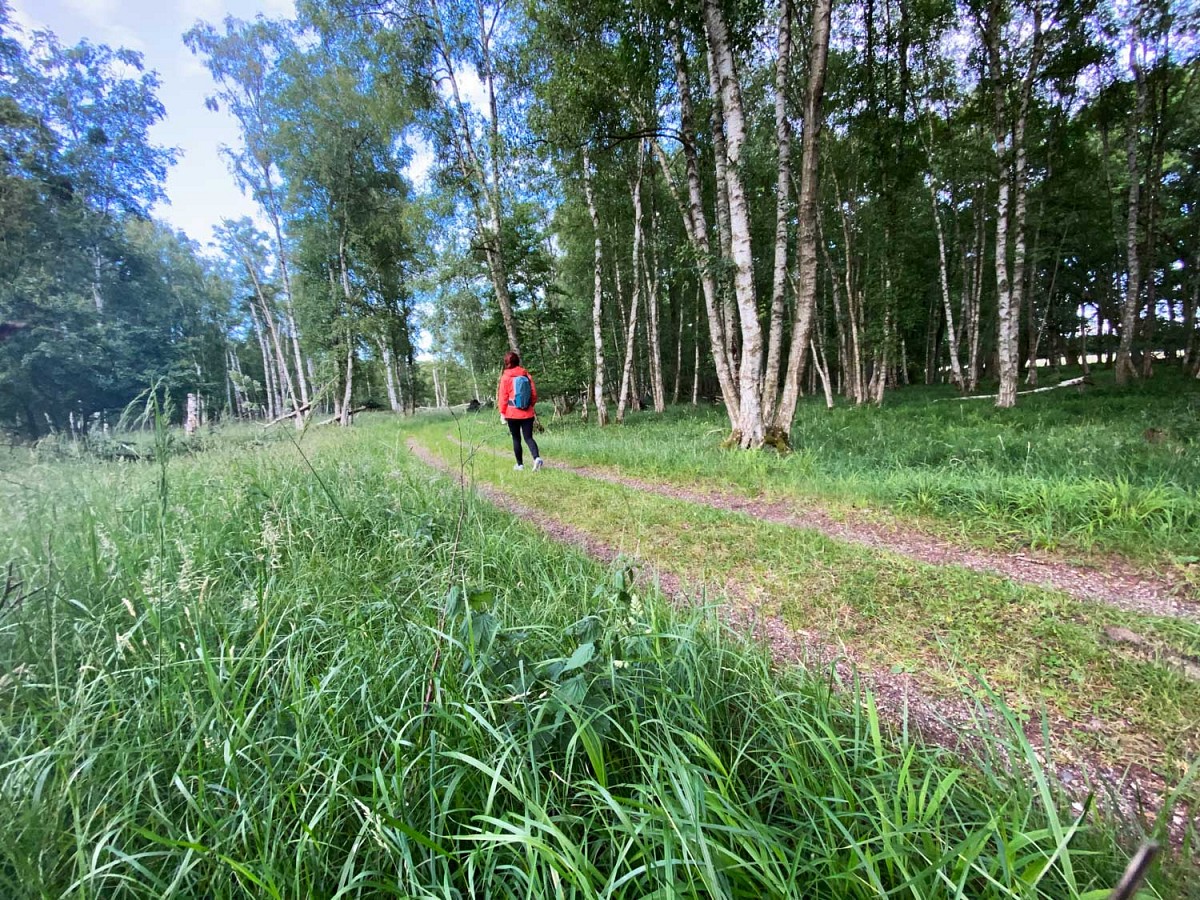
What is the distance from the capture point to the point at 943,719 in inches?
71.1

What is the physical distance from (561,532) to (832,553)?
7.95 feet

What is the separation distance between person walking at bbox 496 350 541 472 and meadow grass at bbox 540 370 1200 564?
4.16 ft

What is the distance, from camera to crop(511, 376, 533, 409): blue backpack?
7.21 m

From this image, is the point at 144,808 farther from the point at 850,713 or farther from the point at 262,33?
the point at 262,33

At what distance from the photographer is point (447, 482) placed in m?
5.26

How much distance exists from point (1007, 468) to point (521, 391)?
643 centimetres

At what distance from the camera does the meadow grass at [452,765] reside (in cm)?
117

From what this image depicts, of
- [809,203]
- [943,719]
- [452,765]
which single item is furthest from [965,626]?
[809,203]

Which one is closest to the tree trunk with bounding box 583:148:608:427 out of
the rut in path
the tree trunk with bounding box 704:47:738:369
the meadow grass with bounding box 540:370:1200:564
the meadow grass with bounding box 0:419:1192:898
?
the meadow grass with bounding box 540:370:1200:564

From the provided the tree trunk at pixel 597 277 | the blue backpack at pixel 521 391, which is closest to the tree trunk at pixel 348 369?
the tree trunk at pixel 597 277

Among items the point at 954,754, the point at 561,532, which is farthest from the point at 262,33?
the point at 954,754

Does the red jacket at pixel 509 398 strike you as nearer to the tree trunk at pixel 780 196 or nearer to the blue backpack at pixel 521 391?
the blue backpack at pixel 521 391

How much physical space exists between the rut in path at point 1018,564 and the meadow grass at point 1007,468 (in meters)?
0.26

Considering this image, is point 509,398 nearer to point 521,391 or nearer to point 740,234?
point 521,391
